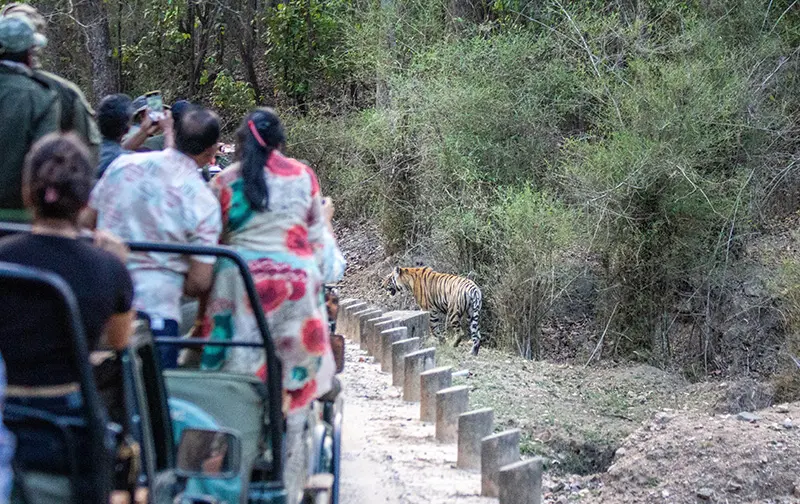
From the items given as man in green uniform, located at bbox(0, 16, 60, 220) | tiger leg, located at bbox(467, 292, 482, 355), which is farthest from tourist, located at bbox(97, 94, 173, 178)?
tiger leg, located at bbox(467, 292, 482, 355)

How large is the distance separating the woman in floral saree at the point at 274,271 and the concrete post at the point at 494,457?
7.16 ft

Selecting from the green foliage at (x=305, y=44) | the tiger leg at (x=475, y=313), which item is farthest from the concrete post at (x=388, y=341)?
the green foliage at (x=305, y=44)

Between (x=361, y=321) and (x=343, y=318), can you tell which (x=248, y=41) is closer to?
(x=343, y=318)

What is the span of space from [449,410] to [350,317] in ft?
13.0

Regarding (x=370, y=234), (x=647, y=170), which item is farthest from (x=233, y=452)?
(x=370, y=234)

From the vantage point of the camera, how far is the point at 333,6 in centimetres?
1984

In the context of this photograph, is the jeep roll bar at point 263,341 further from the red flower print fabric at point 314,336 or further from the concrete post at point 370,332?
the concrete post at point 370,332

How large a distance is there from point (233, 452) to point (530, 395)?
7.06 m

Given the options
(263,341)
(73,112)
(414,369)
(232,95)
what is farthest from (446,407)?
(232,95)

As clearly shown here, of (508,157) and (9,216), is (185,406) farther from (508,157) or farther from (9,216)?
(508,157)

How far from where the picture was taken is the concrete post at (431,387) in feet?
25.3

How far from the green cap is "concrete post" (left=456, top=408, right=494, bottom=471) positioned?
139 inches

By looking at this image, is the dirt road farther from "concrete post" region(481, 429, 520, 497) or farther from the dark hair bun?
the dark hair bun

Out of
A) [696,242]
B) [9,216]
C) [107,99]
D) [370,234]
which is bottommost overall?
[370,234]
